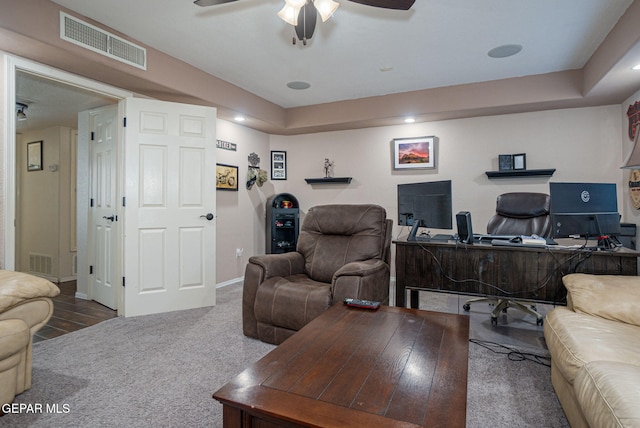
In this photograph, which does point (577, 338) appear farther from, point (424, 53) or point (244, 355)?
point (424, 53)

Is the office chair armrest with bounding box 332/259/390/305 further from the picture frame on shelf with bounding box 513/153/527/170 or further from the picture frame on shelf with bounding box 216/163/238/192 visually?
the picture frame on shelf with bounding box 513/153/527/170

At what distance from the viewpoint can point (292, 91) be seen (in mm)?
4309

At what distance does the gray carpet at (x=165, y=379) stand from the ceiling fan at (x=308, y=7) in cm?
226

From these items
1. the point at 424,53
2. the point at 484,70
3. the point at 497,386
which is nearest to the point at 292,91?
the point at 424,53

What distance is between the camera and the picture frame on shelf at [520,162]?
4074 mm

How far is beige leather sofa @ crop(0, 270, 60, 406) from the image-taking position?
67.1 inches

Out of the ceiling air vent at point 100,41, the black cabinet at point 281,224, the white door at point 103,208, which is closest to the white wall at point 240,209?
the black cabinet at point 281,224

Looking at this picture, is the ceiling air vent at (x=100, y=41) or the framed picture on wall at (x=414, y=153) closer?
the ceiling air vent at (x=100, y=41)

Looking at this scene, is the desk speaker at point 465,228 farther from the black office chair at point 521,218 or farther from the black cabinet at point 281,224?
the black cabinet at point 281,224

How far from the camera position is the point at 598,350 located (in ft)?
4.70

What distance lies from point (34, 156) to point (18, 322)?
14.9ft

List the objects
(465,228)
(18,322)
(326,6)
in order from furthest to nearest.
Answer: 1. (465,228)
2. (326,6)
3. (18,322)

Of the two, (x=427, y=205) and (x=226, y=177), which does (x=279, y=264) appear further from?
(x=226, y=177)

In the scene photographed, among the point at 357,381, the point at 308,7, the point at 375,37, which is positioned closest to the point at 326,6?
the point at 308,7
